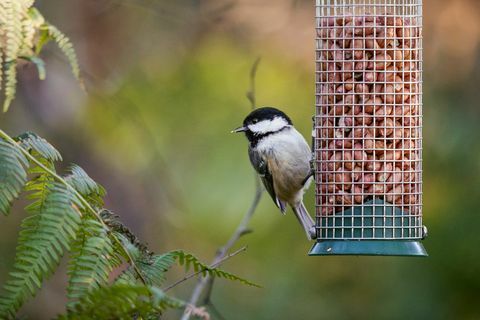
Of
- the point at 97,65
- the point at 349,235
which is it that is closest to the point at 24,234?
the point at 349,235

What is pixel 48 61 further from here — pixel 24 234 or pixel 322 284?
pixel 24 234

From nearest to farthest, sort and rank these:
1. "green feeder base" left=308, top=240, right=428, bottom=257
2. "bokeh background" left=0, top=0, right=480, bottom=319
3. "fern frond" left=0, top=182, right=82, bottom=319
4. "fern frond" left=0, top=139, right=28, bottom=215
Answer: "fern frond" left=0, top=182, right=82, bottom=319 → "fern frond" left=0, top=139, right=28, bottom=215 → "green feeder base" left=308, top=240, right=428, bottom=257 → "bokeh background" left=0, top=0, right=480, bottom=319

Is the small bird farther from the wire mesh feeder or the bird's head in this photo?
the wire mesh feeder

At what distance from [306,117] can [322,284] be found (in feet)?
5.13

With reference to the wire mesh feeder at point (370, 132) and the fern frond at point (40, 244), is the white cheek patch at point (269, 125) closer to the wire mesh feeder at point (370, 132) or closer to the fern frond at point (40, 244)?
the wire mesh feeder at point (370, 132)

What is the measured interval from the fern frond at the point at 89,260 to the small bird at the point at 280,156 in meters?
3.13

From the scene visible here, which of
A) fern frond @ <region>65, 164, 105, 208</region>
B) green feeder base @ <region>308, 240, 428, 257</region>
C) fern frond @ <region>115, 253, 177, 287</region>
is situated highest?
fern frond @ <region>65, 164, 105, 208</region>

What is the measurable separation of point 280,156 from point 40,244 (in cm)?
342

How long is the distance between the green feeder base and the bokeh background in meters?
2.74

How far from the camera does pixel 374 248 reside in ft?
15.1

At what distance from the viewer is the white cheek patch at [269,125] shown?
242 inches

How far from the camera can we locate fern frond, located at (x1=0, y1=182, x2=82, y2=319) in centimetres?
266

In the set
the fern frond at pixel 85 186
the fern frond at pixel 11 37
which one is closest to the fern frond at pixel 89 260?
the fern frond at pixel 85 186

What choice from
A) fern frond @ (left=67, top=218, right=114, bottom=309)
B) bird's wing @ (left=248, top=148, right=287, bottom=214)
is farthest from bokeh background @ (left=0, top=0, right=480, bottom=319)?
fern frond @ (left=67, top=218, right=114, bottom=309)
